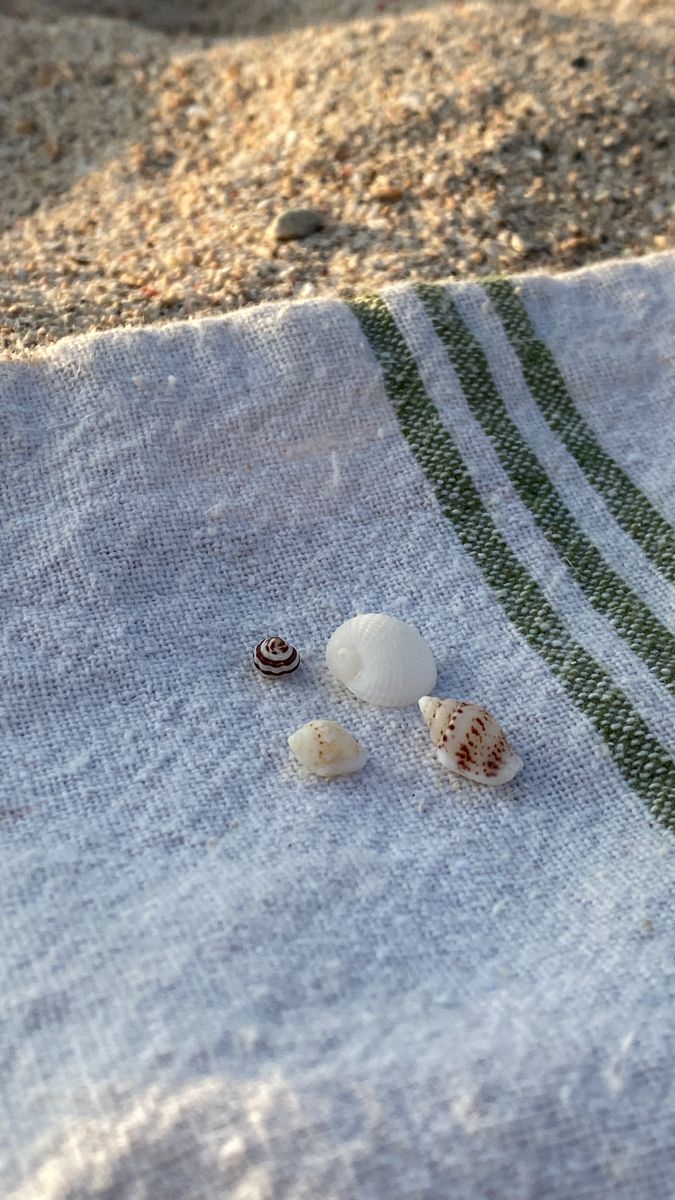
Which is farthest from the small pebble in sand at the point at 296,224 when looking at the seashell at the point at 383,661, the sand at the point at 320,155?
the seashell at the point at 383,661

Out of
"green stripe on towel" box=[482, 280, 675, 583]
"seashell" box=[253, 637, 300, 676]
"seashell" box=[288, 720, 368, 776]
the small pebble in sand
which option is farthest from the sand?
"seashell" box=[288, 720, 368, 776]

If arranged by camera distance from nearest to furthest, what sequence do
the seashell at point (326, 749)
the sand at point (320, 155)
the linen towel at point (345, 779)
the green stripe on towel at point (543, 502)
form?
the linen towel at point (345, 779) → the seashell at point (326, 749) → the green stripe on towel at point (543, 502) → the sand at point (320, 155)

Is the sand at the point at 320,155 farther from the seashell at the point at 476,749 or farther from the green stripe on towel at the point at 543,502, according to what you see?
the seashell at the point at 476,749

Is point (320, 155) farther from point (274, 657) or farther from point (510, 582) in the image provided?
point (274, 657)

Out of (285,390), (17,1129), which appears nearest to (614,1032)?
(17,1129)

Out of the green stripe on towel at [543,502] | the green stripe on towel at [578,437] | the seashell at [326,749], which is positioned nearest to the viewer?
the seashell at [326,749]

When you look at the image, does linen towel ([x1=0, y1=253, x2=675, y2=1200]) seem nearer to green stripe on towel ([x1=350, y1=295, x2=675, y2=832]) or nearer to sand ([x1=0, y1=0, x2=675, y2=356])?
green stripe on towel ([x1=350, y1=295, x2=675, y2=832])

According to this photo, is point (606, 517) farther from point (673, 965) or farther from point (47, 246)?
point (47, 246)
